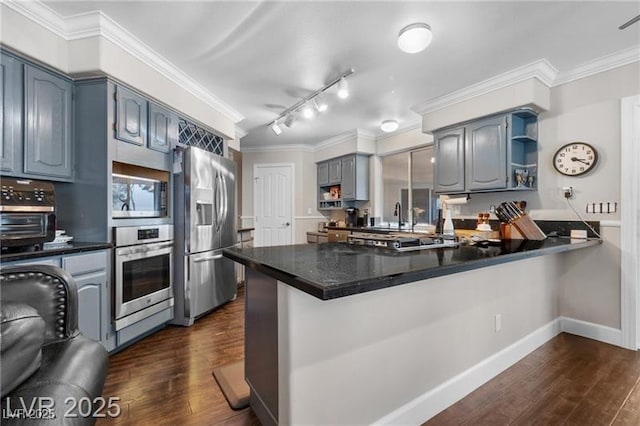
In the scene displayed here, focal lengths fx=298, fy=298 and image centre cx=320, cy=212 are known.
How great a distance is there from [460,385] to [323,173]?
4577mm

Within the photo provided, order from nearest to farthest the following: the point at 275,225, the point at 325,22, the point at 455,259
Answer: the point at 455,259 < the point at 325,22 < the point at 275,225

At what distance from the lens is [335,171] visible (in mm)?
5605

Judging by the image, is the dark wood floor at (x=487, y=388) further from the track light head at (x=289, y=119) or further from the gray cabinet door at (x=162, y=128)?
the track light head at (x=289, y=119)

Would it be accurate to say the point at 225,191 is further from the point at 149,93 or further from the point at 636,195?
the point at 636,195

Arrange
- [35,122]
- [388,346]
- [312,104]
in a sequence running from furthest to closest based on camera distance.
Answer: [312,104], [35,122], [388,346]

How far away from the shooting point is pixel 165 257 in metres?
2.92

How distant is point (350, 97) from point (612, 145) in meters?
2.51

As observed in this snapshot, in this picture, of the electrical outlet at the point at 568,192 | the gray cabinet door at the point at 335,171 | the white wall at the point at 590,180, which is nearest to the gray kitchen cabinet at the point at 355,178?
the gray cabinet door at the point at 335,171

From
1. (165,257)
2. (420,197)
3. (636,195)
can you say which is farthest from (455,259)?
(420,197)

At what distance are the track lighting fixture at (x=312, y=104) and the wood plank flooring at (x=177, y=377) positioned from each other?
2.45 metres

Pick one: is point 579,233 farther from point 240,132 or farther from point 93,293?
point 240,132

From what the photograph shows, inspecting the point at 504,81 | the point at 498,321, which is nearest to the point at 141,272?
the point at 498,321

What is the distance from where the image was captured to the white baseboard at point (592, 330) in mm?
2574

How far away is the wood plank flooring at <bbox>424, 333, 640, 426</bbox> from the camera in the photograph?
1.64 meters
